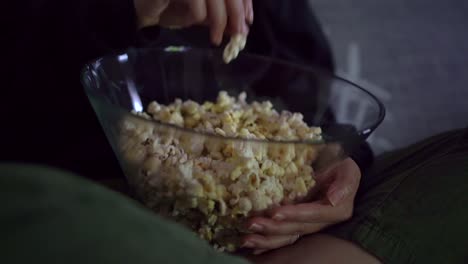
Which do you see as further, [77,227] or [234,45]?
[234,45]

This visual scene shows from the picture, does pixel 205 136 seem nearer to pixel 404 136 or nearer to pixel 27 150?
pixel 27 150

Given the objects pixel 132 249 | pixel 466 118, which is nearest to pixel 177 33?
pixel 132 249

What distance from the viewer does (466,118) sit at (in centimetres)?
179

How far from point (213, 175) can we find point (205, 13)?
0.19m

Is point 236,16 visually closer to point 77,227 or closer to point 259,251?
point 259,251

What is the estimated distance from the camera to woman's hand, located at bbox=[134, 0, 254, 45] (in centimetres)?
61

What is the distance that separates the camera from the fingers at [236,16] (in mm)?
610

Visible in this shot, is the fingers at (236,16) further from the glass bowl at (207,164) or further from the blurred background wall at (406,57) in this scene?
the blurred background wall at (406,57)

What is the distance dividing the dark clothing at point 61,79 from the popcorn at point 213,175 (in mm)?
231

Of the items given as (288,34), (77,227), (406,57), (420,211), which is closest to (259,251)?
(420,211)

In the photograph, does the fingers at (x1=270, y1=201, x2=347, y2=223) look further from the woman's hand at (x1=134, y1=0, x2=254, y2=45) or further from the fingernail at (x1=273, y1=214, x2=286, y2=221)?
the woman's hand at (x1=134, y1=0, x2=254, y2=45)

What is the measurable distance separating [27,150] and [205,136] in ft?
1.30

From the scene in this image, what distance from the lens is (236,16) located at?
2.02 ft

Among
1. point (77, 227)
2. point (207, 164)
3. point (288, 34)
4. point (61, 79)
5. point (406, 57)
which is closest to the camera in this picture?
point (77, 227)
